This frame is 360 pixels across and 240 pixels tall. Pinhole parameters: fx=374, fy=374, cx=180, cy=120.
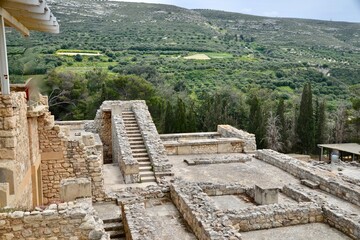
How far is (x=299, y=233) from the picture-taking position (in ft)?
33.3

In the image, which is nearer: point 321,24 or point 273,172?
point 273,172

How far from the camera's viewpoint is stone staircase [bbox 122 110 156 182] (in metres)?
13.8

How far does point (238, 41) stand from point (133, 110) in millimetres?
67324

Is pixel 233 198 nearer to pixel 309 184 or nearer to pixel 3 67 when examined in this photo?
pixel 309 184

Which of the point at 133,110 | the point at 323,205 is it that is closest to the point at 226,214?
the point at 323,205

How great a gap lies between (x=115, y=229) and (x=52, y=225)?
4.22 m

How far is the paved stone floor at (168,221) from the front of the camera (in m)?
9.71

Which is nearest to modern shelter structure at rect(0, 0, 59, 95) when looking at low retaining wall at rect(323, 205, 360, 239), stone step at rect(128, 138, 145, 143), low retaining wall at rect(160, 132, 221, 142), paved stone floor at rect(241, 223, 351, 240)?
paved stone floor at rect(241, 223, 351, 240)

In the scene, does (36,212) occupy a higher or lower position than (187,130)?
higher

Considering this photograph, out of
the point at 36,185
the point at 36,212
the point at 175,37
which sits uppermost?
the point at 175,37

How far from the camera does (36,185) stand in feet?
32.1

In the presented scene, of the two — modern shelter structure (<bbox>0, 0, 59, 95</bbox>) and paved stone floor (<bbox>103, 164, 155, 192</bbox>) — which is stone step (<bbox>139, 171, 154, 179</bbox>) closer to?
paved stone floor (<bbox>103, 164, 155, 192</bbox>)

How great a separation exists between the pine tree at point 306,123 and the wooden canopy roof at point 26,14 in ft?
82.5

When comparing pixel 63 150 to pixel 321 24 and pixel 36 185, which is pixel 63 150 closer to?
pixel 36 185
